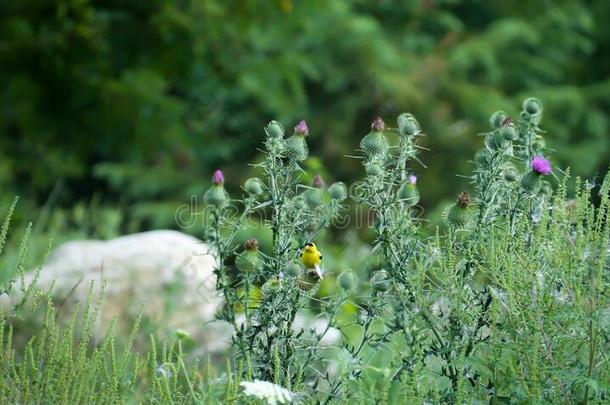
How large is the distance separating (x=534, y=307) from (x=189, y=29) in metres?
5.41

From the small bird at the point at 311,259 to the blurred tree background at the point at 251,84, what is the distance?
2901mm

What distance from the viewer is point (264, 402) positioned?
2607 mm

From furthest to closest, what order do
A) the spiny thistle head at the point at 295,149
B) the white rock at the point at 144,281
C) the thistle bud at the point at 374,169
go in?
the white rock at the point at 144,281 < the spiny thistle head at the point at 295,149 < the thistle bud at the point at 374,169

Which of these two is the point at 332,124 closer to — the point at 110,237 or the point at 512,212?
the point at 110,237

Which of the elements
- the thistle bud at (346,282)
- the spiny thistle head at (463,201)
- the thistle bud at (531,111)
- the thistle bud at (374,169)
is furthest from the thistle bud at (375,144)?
the thistle bud at (531,111)

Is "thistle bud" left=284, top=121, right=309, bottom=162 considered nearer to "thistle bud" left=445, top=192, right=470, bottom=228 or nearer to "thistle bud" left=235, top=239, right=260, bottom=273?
"thistle bud" left=235, top=239, right=260, bottom=273

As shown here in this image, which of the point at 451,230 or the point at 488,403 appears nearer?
the point at 488,403

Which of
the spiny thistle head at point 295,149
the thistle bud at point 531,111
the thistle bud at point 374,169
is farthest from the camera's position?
the thistle bud at point 531,111

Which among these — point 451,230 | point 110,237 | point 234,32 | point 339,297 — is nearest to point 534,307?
point 451,230

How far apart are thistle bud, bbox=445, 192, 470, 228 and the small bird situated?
41cm

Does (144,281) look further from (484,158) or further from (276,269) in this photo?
(484,158)

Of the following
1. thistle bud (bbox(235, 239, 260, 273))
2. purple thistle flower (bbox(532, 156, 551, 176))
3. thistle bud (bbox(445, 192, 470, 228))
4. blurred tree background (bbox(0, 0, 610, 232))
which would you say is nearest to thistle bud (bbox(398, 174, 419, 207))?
thistle bud (bbox(445, 192, 470, 228))

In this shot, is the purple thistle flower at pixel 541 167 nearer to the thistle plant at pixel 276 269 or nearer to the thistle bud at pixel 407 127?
the thistle bud at pixel 407 127

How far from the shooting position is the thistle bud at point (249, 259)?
298cm
